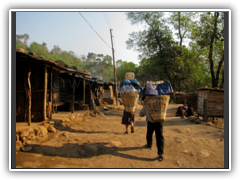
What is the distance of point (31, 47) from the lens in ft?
152

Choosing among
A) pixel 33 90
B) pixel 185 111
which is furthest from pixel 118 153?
pixel 185 111

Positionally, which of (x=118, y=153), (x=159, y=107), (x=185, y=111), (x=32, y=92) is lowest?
(x=118, y=153)

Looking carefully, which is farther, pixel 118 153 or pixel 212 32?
pixel 212 32

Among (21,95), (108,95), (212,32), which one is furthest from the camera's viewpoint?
(108,95)

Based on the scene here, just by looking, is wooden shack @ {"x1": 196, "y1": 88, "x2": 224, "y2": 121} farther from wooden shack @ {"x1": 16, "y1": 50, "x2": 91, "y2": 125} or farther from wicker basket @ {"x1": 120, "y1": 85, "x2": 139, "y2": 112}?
wooden shack @ {"x1": 16, "y1": 50, "x2": 91, "y2": 125}

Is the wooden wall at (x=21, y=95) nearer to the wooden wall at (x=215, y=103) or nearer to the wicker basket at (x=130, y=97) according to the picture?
the wicker basket at (x=130, y=97)

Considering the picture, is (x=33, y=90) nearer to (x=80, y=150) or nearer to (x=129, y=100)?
(x=80, y=150)

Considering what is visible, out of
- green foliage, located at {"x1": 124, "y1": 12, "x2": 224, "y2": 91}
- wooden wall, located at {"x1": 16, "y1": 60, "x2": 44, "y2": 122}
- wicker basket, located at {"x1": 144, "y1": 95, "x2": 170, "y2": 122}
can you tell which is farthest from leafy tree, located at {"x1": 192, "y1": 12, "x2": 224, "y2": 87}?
wooden wall, located at {"x1": 16, "y1": 60, "x2": 44, "y2": 122}

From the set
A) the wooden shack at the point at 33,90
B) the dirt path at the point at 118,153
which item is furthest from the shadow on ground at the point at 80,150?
the wooden shack at the point at 33,90

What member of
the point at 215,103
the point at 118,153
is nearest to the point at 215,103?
the point at 215,103

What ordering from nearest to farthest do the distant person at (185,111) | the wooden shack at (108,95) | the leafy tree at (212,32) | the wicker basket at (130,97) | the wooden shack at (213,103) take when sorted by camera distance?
the wicker basket at (130,97)
the wooden shack at (213,103)
the distant person at (185,111)
the leafy tree at (212,32)
the wooden shack at (108,95)

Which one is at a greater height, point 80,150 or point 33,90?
point 33,90

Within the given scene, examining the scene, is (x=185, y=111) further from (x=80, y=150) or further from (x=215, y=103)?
(x=80, y=150)

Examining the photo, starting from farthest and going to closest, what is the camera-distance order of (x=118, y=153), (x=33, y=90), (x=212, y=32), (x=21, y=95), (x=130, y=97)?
(x=212, y=32) < (x=33, y=90) < (x=21, y=95) < (x=130, y=97) < (x=118, y=153)
